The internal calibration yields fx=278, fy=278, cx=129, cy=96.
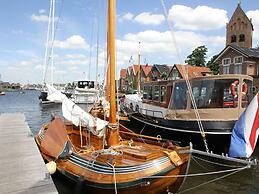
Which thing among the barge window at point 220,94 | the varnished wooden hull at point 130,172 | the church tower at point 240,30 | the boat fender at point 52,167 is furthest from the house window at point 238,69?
the boat fender at point 52,167

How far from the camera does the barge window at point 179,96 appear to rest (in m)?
12.4

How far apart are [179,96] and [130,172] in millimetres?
6801

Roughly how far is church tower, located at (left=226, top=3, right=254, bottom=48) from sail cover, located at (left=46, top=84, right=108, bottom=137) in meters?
53.0

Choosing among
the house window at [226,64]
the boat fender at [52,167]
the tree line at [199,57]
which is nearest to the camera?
the boat fender at [52,167]

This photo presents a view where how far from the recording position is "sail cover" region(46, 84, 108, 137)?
28.7ft

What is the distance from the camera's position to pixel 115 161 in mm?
6957

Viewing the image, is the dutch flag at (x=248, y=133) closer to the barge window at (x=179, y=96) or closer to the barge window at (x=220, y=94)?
the barge window at (x=220, y=94)

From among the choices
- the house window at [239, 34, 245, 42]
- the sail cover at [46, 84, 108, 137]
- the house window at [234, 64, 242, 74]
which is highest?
the house window at [239, 34, 245, 42]

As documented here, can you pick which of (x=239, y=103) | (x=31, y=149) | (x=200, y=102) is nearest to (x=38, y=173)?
(x=31, y=149)

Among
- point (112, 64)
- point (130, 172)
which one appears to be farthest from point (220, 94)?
point (130, 172)

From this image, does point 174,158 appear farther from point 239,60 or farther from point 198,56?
point 198,56

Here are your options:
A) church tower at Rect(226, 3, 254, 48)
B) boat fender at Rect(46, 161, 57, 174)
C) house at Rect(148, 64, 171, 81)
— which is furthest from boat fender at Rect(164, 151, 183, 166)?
house at Rect(148, 64, 171, 81)

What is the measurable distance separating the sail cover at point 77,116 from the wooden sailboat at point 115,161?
1.4 inches

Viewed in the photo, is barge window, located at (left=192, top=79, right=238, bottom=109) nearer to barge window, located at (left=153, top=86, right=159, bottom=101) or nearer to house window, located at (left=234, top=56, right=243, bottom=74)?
barge window, located at (left=153, top=86, right=159, bottom=101)
